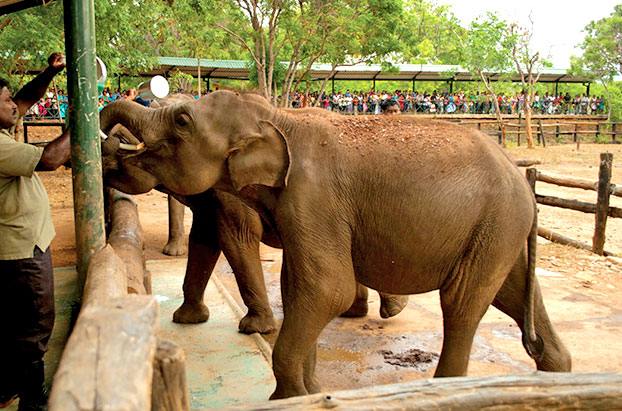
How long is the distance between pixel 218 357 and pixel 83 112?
2.15m

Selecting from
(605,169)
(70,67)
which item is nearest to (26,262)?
(70,67)

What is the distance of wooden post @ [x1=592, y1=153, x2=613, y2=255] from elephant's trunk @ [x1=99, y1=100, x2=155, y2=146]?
681 centimetres

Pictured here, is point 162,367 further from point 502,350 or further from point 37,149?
point 502,350

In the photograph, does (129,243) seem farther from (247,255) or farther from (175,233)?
(175,233)

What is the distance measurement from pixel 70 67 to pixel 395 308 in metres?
3.56

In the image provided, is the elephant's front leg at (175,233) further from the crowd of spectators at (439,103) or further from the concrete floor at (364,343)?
the crowd of spectators at (439,103)

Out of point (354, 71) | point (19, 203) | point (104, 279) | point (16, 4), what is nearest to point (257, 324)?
point (19, 203)

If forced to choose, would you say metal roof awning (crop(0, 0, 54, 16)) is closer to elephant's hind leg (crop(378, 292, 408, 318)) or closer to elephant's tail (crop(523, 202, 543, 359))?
elephant's tail (crop(523, 202, 543, 359))

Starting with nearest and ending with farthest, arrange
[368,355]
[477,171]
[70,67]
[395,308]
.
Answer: [70,67], [477,171], [368,355], [395,308]

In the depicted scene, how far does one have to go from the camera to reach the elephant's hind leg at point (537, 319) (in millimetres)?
4129

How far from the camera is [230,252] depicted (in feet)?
17.2

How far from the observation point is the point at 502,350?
5.34m

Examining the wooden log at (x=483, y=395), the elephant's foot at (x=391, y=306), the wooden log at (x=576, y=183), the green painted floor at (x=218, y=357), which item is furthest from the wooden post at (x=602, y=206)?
the wooden log at (x=483, y=395)

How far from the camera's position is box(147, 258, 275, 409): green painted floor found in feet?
13.6
